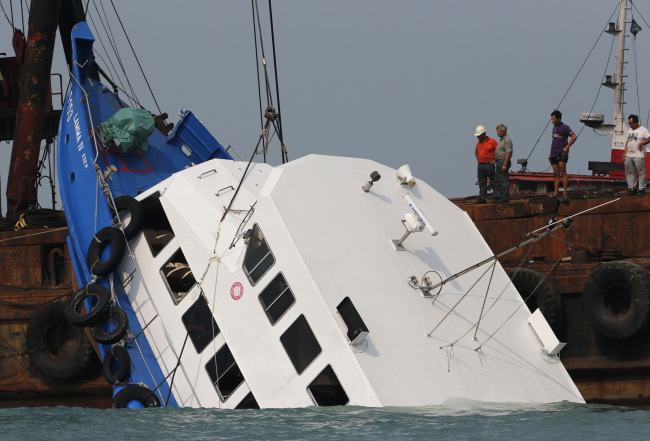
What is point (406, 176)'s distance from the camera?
527 inches

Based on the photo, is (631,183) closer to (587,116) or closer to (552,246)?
(552,246)

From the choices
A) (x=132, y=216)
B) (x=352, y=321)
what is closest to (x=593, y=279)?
(x=352, y=321)

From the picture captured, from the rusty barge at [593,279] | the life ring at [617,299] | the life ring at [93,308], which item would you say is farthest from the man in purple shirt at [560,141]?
the life ring at [93,308]

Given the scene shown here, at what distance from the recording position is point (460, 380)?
447 inches

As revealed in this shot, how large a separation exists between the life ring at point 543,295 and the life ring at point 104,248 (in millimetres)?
5196

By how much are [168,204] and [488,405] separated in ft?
14.3

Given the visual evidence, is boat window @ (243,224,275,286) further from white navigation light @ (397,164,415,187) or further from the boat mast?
the boat mast

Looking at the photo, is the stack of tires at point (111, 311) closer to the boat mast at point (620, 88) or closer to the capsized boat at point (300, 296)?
the capsized boat at point (300, 296)

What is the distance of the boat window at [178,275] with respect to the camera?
1278 cm

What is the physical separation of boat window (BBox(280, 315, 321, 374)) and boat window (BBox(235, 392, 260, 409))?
0.66 meters

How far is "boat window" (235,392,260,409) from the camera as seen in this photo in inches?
453

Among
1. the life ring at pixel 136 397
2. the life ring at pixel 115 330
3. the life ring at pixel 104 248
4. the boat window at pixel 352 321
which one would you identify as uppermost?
the life ring at pixel 104 248

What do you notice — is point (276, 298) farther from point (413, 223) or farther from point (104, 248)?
point (104, 248)

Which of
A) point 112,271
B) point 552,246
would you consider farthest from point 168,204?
point 552,246
